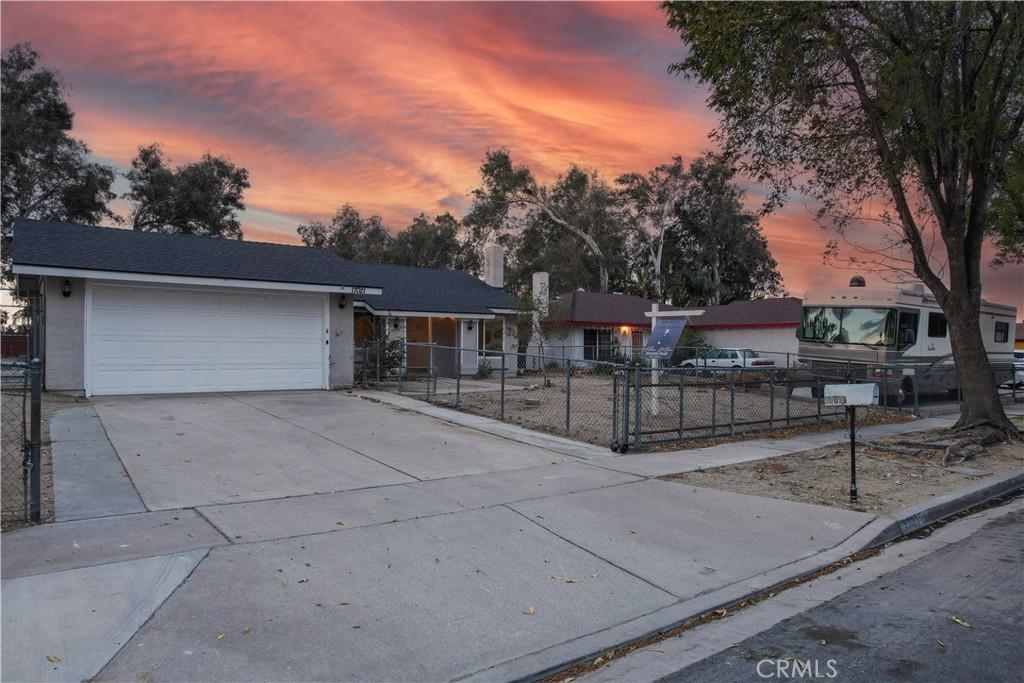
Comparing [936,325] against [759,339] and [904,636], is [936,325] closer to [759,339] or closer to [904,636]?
[759,339]

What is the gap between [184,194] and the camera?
37000 millimetres

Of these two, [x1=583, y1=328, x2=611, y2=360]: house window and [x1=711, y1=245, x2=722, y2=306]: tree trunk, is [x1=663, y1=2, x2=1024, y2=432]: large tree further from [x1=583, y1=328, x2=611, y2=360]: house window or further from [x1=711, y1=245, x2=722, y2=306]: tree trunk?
[x1=711, y1=245, x2=722, y2=306]: tree trunk

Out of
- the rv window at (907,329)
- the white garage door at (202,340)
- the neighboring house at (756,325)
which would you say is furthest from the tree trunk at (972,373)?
the neighboring house at (756,325)

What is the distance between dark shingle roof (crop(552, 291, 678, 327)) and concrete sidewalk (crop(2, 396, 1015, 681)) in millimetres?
21981

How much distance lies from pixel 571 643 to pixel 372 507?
305 cm

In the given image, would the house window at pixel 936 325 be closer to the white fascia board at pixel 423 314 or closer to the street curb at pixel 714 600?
the street curb at pixel 714 600

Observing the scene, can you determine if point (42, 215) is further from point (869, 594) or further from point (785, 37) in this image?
point (869, 594)

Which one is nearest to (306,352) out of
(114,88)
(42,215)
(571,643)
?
(114,88)

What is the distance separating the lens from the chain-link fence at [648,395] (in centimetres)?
1159

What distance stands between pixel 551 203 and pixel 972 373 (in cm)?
3811

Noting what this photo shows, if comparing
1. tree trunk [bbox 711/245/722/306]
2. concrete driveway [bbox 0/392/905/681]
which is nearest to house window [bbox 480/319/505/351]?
concrete driveway [bbox 0/392/905/681]

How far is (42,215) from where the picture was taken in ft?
106

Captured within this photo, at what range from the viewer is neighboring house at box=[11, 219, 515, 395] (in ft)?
46.4

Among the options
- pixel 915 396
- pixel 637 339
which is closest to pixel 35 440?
pixel 915 396
